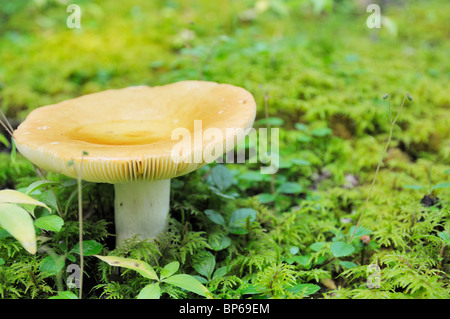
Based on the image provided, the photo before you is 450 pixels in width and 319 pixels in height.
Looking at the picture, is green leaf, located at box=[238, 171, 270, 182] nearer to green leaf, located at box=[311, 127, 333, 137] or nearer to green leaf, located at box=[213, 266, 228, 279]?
green leaf, located at box=[311, 127, 333, 137]

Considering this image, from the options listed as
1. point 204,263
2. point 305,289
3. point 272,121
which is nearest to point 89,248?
point 204,263

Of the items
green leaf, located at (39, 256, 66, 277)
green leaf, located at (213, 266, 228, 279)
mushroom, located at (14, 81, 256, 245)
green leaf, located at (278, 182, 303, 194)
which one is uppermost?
mushroom, located at (14, 81, 256, 245)

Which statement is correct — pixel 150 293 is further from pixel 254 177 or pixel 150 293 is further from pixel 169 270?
pixel 254 177

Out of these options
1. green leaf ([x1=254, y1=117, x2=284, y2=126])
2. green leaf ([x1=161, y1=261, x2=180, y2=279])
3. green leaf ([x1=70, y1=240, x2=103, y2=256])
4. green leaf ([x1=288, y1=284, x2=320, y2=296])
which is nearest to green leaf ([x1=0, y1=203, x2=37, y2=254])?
green leaf ([x1=70, y1=240, x2=103, y2=256])

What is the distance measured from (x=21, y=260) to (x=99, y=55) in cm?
332

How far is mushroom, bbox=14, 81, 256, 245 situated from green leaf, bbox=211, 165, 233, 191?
412 millimetres

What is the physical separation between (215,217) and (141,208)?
43 cm

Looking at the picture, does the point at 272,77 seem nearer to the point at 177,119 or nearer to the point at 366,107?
the point at 366,107

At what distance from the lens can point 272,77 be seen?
149 inches

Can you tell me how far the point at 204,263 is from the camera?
6.36 feet

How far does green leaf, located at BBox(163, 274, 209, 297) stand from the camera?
153 cm

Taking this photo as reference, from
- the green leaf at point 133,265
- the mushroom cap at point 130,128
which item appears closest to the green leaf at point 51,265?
the green leaf at point 133,265

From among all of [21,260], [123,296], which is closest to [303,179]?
[123,296]

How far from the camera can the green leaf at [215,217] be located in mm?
2162
